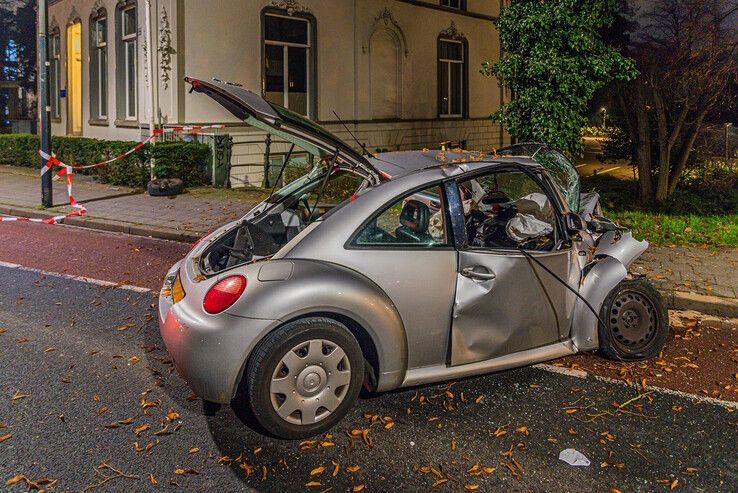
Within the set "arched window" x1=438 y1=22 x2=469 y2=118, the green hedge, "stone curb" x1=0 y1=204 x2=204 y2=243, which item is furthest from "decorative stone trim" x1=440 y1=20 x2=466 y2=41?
"stone curb" x1=0 y1=204 x2=204 y2=243

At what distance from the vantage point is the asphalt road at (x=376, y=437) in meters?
3.54

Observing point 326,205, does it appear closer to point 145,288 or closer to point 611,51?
point 145,288

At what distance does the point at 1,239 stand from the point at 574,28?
9.84 metres

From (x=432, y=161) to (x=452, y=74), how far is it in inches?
783

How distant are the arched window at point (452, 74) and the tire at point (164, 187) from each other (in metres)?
11.5

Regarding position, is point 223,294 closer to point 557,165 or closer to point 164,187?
point 557,165

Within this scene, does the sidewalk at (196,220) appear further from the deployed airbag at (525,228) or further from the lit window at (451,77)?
the lit window at (451,77)

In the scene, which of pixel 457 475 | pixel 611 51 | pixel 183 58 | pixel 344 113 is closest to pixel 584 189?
pixel 611 51

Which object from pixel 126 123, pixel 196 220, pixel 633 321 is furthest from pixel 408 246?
pixel 126 123

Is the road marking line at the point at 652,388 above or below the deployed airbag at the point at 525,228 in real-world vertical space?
below

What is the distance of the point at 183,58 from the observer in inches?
631

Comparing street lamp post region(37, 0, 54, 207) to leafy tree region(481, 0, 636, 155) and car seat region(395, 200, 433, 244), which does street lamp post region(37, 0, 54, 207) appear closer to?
leafy tree region(481, 0, 636, 155)

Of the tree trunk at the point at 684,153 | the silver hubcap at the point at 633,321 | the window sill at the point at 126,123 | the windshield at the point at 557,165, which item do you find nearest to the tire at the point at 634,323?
the silver hubcap at the point at 633,321

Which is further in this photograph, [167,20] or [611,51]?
[167,20]
